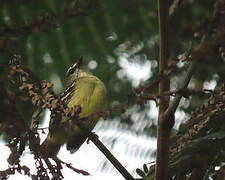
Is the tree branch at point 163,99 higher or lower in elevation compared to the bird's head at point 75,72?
lower

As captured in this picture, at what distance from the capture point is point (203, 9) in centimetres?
421

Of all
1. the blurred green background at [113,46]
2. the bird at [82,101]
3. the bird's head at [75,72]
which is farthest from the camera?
the bird's head at [75,72]

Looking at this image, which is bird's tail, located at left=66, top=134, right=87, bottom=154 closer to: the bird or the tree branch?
the bird

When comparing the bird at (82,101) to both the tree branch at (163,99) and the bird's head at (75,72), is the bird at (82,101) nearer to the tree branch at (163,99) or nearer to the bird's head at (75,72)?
the bird's head at (75,72)

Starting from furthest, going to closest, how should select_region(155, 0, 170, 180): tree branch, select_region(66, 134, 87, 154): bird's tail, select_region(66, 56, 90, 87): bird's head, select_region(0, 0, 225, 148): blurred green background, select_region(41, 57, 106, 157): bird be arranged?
select_region(66, 56, 90, 87): bird's head → select_region(0, 0, 225, 148): blurred green background → select_region(66, 134, 87, 154): bird's tail → select_region(41, 57, 106, 157): bird → select_region(155, 0, 170, 180): tree branch

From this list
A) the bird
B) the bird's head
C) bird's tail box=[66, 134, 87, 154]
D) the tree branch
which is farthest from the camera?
the bird's head

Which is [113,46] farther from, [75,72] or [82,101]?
[82,101]

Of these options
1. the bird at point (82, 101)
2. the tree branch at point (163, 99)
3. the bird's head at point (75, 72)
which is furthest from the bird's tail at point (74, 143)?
the tree branch at point (163, 99)

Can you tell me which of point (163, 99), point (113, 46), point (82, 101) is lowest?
point (163, 99)

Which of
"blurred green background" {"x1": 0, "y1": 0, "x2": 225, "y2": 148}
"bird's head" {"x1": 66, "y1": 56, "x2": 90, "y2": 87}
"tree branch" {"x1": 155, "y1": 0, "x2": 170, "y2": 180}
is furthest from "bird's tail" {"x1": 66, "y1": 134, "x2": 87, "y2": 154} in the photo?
"tree branch" {"x1": 155, "y1": 0, "x2": 170, "y2": 180}

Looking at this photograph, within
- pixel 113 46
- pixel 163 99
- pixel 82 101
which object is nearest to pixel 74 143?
pixel 82 101

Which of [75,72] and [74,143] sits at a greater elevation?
[75,72]

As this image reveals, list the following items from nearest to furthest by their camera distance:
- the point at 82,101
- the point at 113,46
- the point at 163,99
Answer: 1. the point at 163,99
2. the point at 82,101
3. the point at 113,46

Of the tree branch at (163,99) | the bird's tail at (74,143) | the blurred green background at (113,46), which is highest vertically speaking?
the blurred green background at (113,46)
